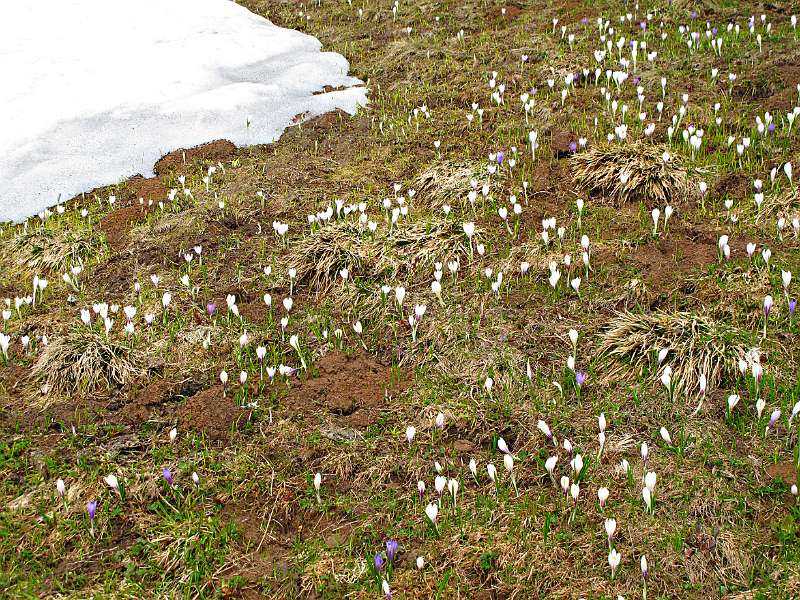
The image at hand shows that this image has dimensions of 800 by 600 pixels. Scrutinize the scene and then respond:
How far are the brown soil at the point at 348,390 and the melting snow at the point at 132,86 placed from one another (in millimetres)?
4289

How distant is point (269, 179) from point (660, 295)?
4.18 m

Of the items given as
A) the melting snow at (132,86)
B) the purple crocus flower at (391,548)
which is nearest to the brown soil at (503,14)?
the melting snow at (132,86)

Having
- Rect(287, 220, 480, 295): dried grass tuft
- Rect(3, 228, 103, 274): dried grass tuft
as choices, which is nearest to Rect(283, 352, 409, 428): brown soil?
Rect(287, 220, 480, 295): dried grass tuft

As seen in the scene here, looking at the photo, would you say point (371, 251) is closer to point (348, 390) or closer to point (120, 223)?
point (348, 390)

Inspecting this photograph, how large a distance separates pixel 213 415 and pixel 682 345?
10.3ft

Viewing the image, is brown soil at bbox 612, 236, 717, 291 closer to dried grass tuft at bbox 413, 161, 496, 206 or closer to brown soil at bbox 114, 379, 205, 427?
dried grass tuft at bbox 413, 161, 496, 206

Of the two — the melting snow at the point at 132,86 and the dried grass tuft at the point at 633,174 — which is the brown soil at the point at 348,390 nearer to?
the dried grass tuft at the point at 633,174

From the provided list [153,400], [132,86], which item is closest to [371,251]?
[153,400]

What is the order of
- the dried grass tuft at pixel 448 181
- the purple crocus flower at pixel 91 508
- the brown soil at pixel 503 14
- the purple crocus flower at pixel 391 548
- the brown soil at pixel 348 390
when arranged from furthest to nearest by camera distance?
the brown soil at pixel 503 14 → the dried grass tuft at pixel 448 181 → the brown soil at pixel 348 390 → the purple crocus flower at pixel 91 508 → the purple crocus flower at pixel 391 548

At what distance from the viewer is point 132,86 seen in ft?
32.4

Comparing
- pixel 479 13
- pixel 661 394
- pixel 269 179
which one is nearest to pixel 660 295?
pixel 661 394

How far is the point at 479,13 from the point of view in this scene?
1116 centimetres

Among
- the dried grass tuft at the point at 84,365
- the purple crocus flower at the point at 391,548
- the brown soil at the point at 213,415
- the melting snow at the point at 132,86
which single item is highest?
the melting snow at the point at 132,86

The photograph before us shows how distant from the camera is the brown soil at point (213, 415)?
4762 mm
